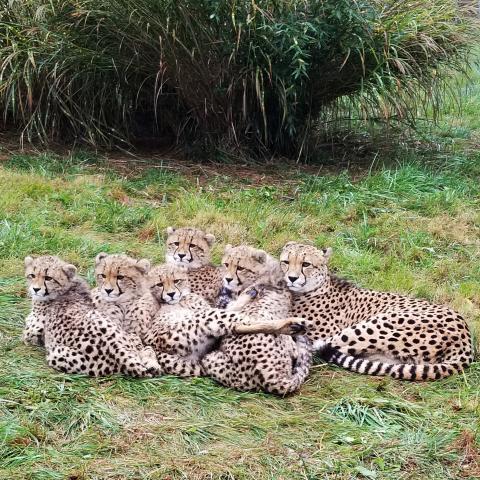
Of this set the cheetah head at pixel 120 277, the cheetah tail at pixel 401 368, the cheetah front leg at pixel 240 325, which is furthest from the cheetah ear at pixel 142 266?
the cheetah tail at pixel 401 368

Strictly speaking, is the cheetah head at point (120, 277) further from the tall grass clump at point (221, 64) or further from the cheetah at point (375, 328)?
the tall grass clump at point (221, 64)

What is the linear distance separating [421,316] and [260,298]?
76 centimetres

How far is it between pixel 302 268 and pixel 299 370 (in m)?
0.83

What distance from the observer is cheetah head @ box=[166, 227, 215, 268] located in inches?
185

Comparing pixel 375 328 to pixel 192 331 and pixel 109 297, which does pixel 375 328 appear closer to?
pixel 192 331

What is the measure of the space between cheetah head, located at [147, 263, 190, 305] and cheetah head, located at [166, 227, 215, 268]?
553mm

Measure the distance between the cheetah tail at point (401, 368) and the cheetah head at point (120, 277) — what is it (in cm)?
101

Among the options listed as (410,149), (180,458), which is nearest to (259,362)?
(180,458)

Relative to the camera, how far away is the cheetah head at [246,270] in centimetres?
431

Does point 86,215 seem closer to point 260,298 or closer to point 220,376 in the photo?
point 260,298

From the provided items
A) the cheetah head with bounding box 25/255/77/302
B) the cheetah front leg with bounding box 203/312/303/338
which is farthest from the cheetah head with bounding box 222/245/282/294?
the cheetah head with bounding box 25/255/77/302

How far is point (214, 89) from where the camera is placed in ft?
23.4

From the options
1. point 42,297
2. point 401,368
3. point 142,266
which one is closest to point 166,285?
point 142,266

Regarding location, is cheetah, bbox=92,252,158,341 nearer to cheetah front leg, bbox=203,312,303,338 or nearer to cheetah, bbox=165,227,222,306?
cheetah front leg, bbox=203,312,303,338
